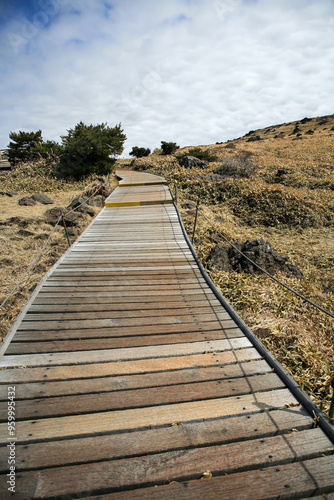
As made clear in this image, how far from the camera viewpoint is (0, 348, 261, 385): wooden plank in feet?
8.62

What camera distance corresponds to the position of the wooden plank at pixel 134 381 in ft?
8.05

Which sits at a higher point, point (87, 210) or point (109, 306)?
point (87, 210)

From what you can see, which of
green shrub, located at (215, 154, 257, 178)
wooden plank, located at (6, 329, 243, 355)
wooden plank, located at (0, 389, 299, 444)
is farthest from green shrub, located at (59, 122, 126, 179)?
wooden plank, located at (0, 389, 299, 444)

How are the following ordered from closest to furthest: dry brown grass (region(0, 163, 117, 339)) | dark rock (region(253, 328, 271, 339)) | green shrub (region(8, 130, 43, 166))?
dark rock (region(253, 328, 271, 339))
dry brown grass (region(0, 163, 117, 339))
green shrub (region(8, 130, 43, 166))

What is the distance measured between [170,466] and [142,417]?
0.45 meters

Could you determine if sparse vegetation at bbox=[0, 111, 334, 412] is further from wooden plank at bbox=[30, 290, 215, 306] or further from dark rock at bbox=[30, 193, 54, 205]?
dark rock at bbox=[30, 193, 54, 205]

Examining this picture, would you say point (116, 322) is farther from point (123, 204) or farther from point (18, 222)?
point (18, 222)

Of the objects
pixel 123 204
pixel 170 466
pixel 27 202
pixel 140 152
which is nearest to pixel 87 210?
pixel 123 204

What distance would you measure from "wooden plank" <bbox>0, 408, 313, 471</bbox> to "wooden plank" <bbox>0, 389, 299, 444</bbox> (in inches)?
1.9

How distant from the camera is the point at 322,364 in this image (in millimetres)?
3543

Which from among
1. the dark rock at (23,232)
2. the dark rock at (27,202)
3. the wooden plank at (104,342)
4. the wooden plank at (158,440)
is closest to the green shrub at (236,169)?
the dark rock at (27,202)

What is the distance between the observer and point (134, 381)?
102 inches

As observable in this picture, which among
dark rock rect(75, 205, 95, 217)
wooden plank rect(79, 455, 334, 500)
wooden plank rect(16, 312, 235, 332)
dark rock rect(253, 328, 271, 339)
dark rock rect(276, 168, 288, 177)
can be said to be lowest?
dark rock rect(253, 328, 271, 339)

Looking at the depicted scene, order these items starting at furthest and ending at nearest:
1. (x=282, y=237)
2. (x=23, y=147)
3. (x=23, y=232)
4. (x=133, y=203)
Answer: (x=23, y=147)
(x=133, y=203)
(x=282, y=237)
(x=23, y=232)
